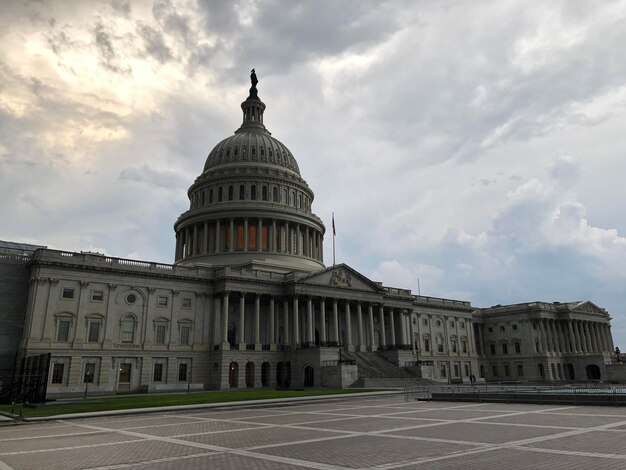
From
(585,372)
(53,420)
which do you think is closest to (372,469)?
(53,420)

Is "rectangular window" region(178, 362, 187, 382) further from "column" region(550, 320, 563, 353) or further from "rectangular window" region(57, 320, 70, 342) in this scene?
"column" region(550, 320, 563, 353)

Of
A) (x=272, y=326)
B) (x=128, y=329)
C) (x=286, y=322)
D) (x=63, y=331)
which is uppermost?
(x=286, y=322)

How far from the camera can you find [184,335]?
6744cm

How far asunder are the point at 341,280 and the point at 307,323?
943 centimetres

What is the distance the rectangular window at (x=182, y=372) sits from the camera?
65438 millimetres

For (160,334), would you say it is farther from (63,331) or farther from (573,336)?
(573,336)

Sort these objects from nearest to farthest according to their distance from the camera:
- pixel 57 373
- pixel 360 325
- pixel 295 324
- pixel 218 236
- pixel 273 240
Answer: pixel 57 373, pixel 295 324, pixel 360 325, pixel 218 236, pixel 273 240

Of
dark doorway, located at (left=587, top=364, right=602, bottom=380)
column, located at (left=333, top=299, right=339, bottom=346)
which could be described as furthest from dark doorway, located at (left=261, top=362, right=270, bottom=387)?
dark doorway, located at (left=587, top=364, right=602, bottom=380)

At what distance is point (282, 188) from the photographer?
96000mm

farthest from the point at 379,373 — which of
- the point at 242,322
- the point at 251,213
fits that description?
the point at 251,213

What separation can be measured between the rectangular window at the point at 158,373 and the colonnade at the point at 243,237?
26.6 meters

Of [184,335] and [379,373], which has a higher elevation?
Answer: [184,335]

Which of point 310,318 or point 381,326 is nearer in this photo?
point 310,318

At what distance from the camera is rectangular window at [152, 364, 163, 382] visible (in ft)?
209
